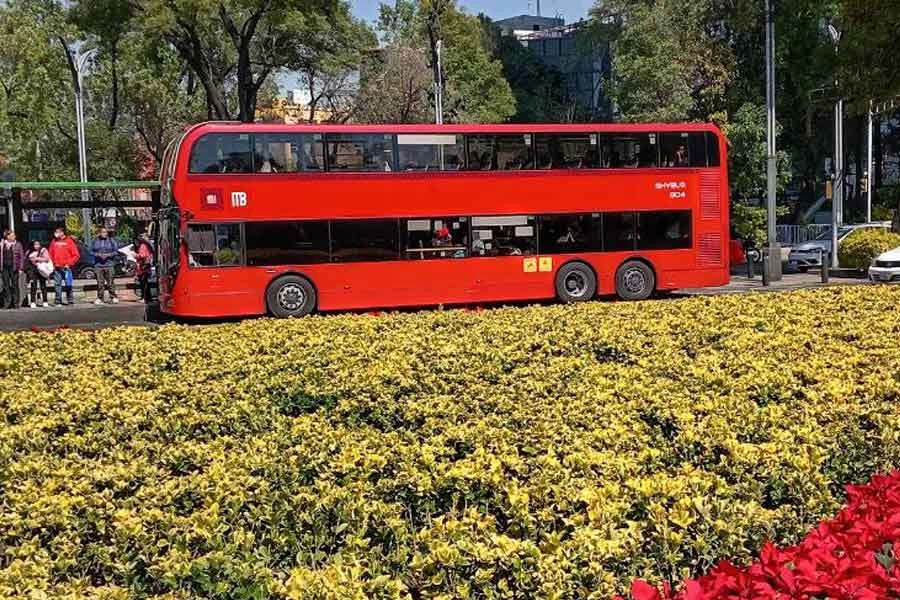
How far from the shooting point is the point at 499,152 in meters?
17.1

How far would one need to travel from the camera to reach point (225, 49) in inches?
1375

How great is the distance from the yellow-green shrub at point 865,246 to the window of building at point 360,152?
1333 cm

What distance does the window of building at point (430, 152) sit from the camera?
16.6 meters

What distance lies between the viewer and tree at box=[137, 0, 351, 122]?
84.4ft

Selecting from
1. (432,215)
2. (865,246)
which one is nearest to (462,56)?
(865,246)

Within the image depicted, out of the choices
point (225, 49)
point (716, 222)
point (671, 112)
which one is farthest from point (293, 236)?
point (225, 49)

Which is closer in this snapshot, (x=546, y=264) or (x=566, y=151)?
(x=566, y=151)

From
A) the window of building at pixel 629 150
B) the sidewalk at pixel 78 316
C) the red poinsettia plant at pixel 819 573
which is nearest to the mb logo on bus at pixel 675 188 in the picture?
the window of building at pixel 629 150

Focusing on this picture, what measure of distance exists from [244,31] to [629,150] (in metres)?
14.5

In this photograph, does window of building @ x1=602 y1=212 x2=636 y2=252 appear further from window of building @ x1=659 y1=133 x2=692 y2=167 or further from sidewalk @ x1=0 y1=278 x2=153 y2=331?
sidewalk @ x1=0 y1=278 x2=153 y2=331

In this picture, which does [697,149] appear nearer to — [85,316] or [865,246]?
[865,246]

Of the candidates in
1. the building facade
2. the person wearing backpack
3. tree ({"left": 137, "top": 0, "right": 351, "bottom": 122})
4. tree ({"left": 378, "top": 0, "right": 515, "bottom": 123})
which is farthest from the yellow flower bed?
the building facade

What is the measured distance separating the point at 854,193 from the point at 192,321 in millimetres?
37387

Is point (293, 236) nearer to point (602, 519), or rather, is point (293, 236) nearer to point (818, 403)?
point (818, 403)
